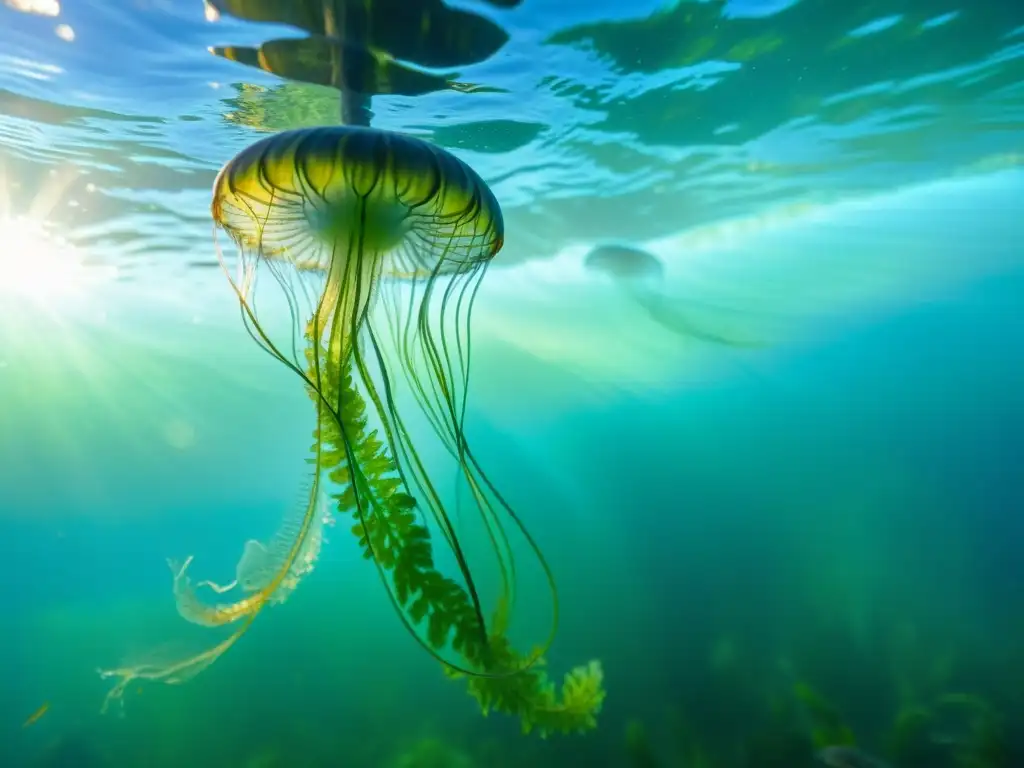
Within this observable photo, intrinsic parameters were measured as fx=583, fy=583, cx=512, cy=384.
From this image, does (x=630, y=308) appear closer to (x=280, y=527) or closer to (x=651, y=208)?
(x=651, y=208)

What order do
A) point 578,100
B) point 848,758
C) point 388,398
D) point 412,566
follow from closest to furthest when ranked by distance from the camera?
point 412,566
point 388,398
point 848,758
point 578,100

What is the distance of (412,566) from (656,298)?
16209mm

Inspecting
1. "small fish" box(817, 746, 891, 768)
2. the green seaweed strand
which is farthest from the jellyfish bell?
"small fish" box(817, 746, 891, 768)

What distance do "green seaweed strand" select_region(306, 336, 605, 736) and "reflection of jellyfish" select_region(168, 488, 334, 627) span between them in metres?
0.40

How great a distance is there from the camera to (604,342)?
21078mm

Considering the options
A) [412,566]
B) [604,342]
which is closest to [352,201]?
[412,566]

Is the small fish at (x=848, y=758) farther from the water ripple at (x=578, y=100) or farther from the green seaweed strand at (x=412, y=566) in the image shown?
the water ripple at (x=578, y=100)

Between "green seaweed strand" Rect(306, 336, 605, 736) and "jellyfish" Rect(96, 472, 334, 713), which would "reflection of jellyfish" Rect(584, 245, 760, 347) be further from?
"green seaweed strand" Rect(306, 336, 605, 736)

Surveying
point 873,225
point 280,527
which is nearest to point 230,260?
point 280,527

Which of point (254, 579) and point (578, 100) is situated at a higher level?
point (578, 100)

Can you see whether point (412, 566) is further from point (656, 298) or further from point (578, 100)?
point (656, 298)

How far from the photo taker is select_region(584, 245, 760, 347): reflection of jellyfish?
42.2 feet

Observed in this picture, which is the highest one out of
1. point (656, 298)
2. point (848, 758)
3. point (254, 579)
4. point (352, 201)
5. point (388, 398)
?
point (656, 298)

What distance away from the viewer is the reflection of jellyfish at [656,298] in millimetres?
12875
